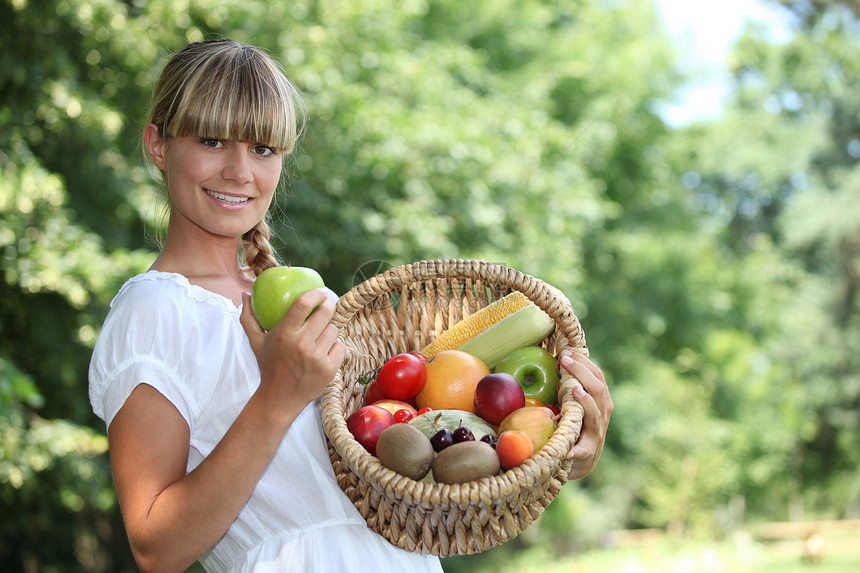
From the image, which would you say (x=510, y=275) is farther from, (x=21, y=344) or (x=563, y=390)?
(x=21, y=344)

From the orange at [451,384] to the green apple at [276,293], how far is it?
1.34 feet

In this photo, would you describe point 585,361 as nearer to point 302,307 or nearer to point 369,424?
point 369,424

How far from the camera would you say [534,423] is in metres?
1.50

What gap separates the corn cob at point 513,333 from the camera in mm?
1795

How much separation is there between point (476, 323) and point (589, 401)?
0.41 metres

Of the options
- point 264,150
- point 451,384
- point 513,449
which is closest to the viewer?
point 513,449

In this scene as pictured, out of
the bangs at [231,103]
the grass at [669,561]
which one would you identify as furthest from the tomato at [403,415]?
the grass at [669,561]

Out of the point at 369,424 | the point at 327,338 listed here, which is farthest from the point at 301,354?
the point at 369,424

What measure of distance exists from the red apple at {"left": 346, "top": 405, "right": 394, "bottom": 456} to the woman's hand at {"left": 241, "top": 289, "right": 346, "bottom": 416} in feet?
0.72

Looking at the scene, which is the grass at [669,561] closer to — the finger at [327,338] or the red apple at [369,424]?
the red apple at [369,424]

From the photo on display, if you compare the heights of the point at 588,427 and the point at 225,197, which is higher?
the point at 225,197

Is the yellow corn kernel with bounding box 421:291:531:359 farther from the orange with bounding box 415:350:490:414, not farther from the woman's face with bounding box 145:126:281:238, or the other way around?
the woman's face with bounding box 145:126:281:238

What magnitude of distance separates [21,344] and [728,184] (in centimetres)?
2025

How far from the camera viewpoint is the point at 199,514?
4.13 feet
